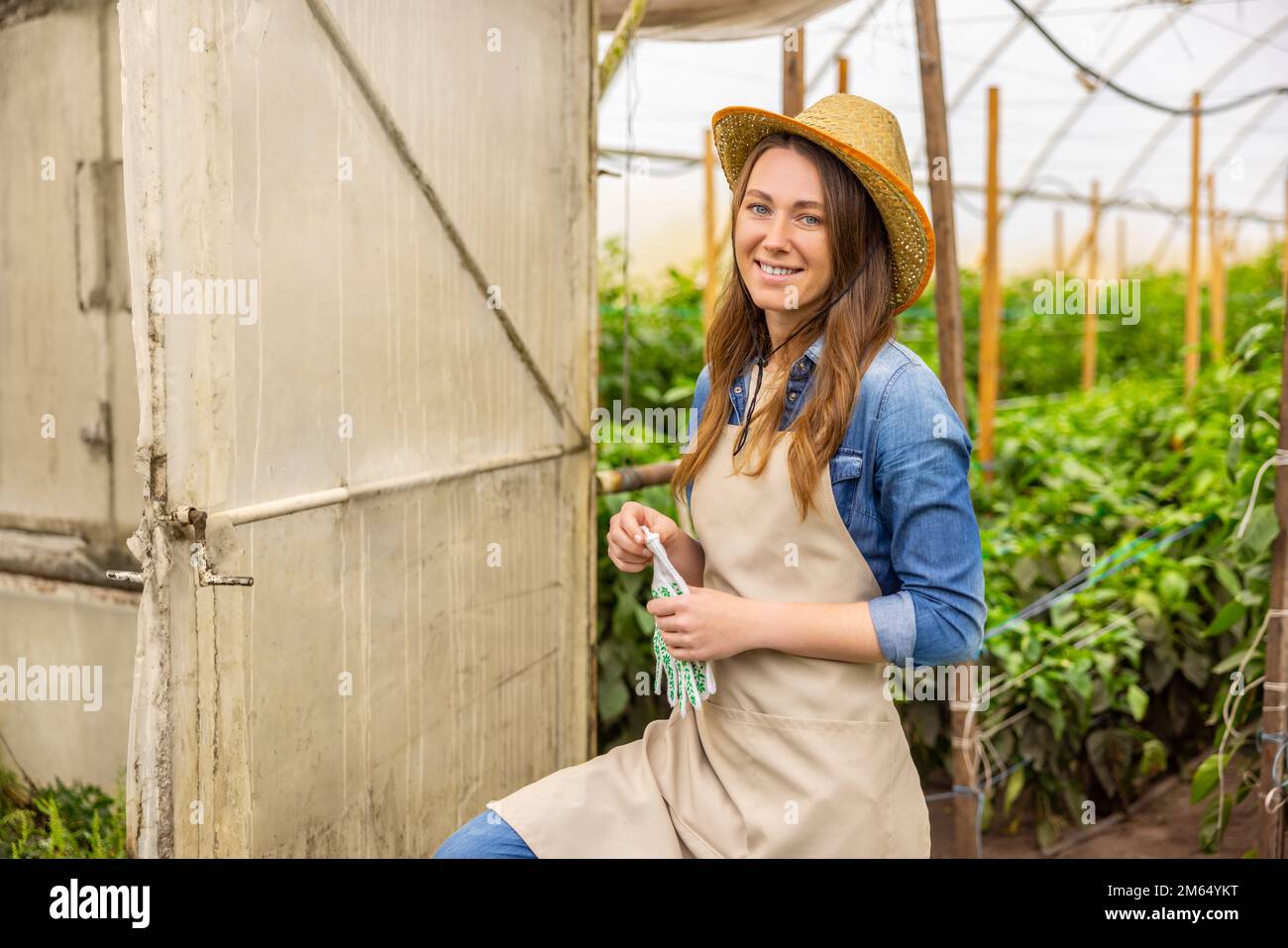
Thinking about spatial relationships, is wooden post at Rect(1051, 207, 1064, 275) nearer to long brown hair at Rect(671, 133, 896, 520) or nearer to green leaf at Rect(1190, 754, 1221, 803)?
green leaf at Rect(1190, 754, 1221, 803)

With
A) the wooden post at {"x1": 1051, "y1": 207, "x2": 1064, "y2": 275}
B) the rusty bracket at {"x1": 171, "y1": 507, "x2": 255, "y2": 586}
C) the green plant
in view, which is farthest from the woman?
the wooden post at {"x1": 1051, "y1": 207, "x2": 1064, "y2": 275}

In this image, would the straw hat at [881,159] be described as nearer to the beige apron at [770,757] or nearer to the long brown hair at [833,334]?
the long brown hair at [833,334]

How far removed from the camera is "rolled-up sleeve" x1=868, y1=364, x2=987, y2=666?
151cm

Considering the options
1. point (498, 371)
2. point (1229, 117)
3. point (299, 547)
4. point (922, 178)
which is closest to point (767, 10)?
point (498, 371)

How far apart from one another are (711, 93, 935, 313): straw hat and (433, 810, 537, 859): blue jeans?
89 centimetres

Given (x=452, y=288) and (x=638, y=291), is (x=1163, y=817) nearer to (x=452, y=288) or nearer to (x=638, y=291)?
Result: (x=452, y=288)

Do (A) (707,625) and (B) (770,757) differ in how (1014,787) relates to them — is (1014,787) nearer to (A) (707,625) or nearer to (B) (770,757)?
(B) (770,757)

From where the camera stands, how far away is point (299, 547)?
210 centimetres

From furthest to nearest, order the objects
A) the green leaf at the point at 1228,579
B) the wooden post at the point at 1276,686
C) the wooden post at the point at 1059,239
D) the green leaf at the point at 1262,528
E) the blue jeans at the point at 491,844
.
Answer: the wooden post at the point at 1059,239, the green leaf at the point at 1228,579, the green leaf at the point at 1262,528, the wooden post at the point at 1276,686, the blue jeans at the point at 491,844

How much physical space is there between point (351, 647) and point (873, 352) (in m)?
1.17

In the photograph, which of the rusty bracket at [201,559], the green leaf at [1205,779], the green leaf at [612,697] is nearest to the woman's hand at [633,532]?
the rusty bracket at [201,559]

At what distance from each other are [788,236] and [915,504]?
0.39 m

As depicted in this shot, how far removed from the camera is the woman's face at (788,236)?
1.60 m

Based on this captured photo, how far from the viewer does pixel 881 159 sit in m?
1.58
